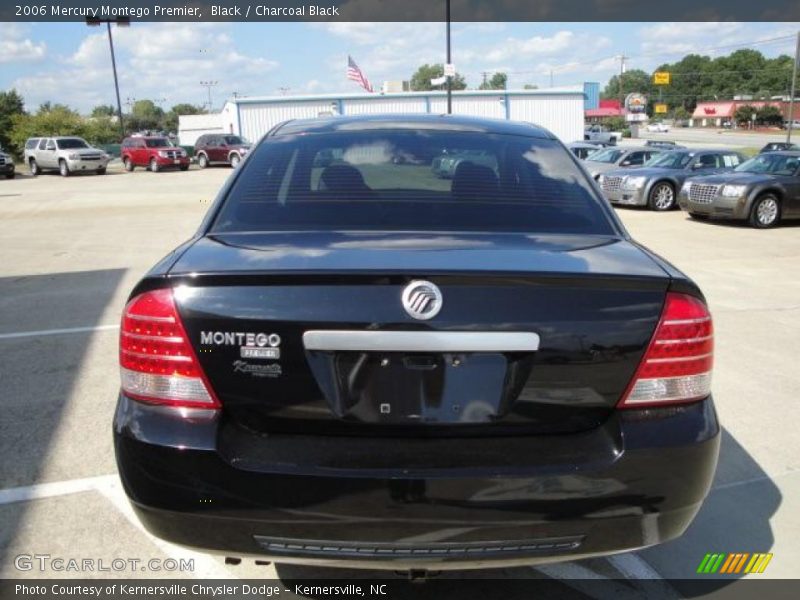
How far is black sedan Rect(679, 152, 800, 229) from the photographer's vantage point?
1404 centimetres

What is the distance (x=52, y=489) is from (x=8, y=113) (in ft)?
220

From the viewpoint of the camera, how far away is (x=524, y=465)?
2055 millimetres

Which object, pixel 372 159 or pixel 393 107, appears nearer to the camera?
pixel 372 159

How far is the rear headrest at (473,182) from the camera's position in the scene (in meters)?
2.92

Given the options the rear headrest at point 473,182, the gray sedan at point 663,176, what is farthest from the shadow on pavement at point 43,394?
the gray sedan at point 663,176

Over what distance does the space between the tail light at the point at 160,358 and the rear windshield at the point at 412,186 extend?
62cm

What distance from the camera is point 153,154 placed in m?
37.4

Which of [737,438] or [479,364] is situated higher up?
[479,364]

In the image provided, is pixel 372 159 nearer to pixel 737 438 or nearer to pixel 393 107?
pixel 737 438

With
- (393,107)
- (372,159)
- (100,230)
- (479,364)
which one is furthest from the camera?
(393,107)

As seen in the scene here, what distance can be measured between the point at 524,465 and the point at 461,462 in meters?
0.19

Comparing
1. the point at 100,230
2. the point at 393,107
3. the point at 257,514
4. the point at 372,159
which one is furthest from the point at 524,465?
the point at 393,107

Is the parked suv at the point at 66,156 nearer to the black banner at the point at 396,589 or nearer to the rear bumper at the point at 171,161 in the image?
the rear bumper at the point at 171,161

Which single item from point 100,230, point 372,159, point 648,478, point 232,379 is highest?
point 372,159
